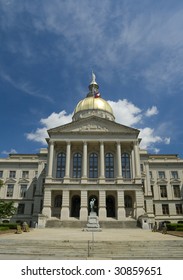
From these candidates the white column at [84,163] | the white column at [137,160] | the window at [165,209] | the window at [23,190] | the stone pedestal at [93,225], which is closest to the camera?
the stone pedestal at [93,225]

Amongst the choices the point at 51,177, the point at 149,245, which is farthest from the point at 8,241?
the point at 51,177

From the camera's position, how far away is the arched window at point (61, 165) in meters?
50.4

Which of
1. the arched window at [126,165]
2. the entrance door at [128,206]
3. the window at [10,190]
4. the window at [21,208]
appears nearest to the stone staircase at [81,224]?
the entrance door at [128,206]

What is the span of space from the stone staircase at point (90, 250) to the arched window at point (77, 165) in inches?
1279

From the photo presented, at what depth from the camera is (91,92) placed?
77.1 metres

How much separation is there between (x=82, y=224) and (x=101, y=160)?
42.9 ft

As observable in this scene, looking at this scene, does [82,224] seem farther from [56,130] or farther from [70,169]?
[56,130]

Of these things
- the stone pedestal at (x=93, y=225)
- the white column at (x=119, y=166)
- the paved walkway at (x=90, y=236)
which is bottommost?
the paved walkway at (x=90, y=236)

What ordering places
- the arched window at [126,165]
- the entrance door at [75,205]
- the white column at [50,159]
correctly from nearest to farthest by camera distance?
the white column at [50,159] < the entrance door at [75,205] < the arched window at [126,165]

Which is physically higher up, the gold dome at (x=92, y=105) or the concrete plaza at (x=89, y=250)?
the gold dome at (x=92, y=105)

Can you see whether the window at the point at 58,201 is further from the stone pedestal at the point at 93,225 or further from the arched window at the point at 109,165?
the stone pedestal at the point at 93,225

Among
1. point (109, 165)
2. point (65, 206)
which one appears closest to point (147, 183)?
point (109, 165)

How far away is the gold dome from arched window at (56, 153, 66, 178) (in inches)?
760

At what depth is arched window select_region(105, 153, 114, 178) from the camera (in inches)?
1989
